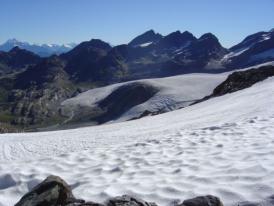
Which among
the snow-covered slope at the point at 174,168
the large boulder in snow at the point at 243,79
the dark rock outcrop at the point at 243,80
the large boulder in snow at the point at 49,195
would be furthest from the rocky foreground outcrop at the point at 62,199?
the large boulder in snow at the point at 243,79

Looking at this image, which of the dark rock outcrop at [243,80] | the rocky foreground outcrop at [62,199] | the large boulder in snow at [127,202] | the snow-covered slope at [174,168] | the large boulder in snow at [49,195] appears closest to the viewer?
the rocky foreground outcrop at [62,199]

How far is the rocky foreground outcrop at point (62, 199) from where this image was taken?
903 cm

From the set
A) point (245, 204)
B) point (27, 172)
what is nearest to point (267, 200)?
point (245, 204)

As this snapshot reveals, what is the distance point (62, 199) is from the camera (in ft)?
33.7

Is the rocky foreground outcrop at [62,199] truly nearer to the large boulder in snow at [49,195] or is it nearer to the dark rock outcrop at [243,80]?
the large boulder in snow at [49,195]

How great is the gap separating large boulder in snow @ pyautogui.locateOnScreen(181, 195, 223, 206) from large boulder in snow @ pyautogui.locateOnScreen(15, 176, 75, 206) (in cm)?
298

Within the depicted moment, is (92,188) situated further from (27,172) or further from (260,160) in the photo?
(260,160)

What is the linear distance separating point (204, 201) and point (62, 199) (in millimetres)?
3504

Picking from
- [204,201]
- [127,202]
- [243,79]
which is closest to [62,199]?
[127,202]

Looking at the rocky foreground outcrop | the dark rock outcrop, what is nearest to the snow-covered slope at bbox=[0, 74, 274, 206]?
the rocky foreground outcrop

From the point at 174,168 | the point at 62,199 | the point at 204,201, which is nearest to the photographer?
the point at 204,201

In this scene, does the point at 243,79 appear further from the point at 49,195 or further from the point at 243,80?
the point at 49,195

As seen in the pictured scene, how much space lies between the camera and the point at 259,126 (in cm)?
1761


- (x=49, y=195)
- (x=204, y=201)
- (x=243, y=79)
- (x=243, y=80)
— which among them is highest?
(x=243, y=79)
